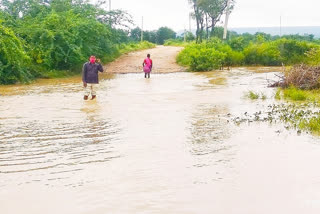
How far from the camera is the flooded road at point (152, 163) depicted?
555 cm

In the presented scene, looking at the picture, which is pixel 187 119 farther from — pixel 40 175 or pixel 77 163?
pixel 40 175

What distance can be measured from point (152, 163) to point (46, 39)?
19.5 meters

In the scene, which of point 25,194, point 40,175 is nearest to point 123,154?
point 40,175

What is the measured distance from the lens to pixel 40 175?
258 inches

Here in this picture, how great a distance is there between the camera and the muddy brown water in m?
5.55

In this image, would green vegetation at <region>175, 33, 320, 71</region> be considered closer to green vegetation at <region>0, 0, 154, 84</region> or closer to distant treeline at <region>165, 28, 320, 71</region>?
distant treeline at <region>165, 28, 320, 71</region>

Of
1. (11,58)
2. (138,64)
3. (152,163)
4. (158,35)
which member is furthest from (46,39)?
(158,35)

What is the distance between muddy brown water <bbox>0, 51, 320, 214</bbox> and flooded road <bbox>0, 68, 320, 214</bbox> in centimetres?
1

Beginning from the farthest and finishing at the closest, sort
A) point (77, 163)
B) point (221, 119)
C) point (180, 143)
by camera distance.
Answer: point (221, 119), point (180, 143), point (77, 163)

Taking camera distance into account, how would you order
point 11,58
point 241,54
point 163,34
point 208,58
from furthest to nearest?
point 163,34 → point 241,54 → point 208,58 → point 11,58

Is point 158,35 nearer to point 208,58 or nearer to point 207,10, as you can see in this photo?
point 207,10

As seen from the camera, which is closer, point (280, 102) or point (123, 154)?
point (123, 154)

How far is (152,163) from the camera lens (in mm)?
7184

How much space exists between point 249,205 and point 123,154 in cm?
288
